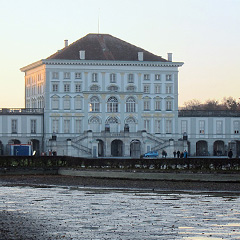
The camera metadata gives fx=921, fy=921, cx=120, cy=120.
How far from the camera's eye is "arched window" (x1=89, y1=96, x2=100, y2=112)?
108312 mm

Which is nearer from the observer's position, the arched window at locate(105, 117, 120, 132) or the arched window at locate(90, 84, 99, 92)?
the arched window at locate(105, 117, 120, 132)

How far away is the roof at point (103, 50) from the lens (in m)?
109

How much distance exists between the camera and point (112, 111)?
109 m

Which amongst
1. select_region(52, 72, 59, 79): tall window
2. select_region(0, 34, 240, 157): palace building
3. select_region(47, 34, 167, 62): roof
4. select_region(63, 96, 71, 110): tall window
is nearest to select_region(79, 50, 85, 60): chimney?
select_region(0, 34, 240, 157): palace building

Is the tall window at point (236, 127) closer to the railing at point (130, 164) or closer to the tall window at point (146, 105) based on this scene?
the tall window at point (146, 105)

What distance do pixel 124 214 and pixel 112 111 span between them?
76473 mm

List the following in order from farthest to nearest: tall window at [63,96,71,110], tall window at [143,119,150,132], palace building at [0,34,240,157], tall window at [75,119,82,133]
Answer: tall window at [143,119,150,132] → tall window at [63,96,71,110] → tall window at [75,119,82,133] → palace building at [0,34,240,157]

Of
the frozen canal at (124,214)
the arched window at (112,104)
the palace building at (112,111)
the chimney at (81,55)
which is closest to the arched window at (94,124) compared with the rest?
the palace building at (112,111)

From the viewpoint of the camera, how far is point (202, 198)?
3884 centimetres

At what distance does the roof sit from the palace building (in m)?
0.12

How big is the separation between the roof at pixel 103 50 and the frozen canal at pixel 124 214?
6625 cm

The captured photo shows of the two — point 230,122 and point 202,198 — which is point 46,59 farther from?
point 202,198

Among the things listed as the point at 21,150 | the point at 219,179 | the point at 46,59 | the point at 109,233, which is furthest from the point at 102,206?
the point at 46,59

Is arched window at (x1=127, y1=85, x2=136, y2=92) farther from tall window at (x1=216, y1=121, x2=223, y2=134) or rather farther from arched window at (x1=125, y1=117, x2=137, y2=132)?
tall window at (x1=216, y1=121, x2=223, y2=134)
